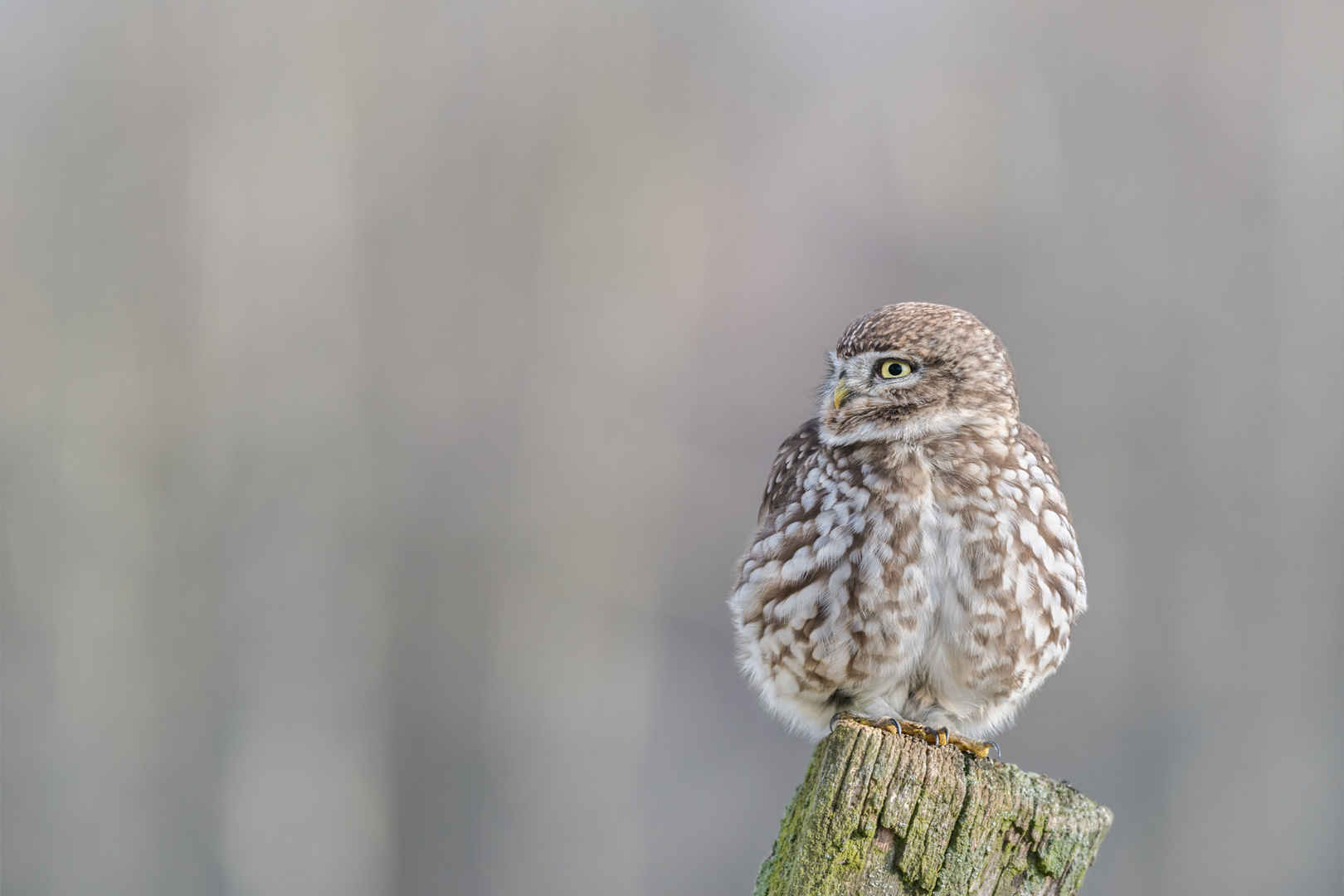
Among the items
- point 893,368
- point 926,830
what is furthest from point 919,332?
point 926,830

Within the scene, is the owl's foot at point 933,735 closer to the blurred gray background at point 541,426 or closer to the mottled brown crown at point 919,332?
the mottled brown crown at point 919,332

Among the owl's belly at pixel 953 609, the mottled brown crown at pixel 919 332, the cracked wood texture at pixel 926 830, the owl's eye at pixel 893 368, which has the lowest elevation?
the cracked wood texture at pixel 926 830

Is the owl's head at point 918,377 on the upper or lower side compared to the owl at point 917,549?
upper

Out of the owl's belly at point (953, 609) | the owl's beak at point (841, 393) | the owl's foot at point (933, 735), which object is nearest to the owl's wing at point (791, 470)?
the owl's beak at point (841, 393)

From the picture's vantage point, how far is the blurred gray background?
7.31 m

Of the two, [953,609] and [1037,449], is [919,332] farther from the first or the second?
[953,609]

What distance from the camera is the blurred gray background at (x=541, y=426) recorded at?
7.31 meters

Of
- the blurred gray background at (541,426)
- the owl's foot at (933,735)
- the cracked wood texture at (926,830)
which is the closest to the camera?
the cracked wood texture at (926,830)

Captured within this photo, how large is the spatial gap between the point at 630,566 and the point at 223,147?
437 centimetres

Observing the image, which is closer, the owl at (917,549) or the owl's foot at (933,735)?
the owl's foot at (933,735)

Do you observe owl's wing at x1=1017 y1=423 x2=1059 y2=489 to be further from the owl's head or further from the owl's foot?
the owl's foot

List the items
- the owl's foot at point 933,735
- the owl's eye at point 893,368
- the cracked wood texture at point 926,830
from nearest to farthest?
the cracked wood texture at point 926,830 < the owl's foot at point 933,735 < the owl's eye at point 893,368

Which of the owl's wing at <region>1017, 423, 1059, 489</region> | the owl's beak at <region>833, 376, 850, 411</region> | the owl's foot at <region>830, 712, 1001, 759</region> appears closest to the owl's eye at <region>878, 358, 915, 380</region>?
the owl's beak at <region>833, 376, 850, 411</region>

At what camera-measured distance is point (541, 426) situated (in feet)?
26.8
